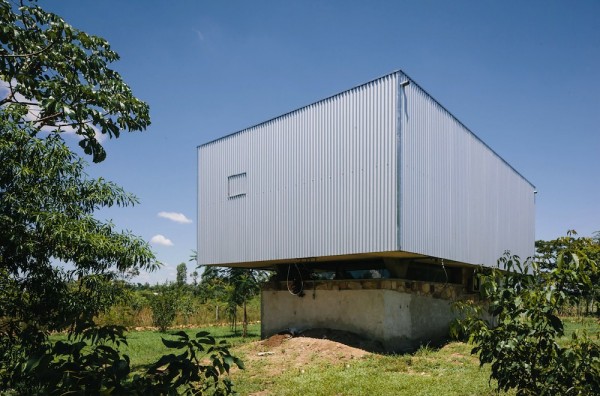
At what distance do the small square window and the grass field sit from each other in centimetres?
487

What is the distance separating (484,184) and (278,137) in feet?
23.8

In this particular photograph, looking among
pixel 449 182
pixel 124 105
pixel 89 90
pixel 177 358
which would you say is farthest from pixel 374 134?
pixel 177 358

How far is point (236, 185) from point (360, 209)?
199 inches

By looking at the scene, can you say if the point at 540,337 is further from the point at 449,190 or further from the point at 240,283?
the point at 240,283

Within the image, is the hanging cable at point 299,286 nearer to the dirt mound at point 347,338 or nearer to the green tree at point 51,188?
the dirt mound at point 347,338

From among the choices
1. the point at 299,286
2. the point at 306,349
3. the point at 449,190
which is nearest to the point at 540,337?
the point at 306,349

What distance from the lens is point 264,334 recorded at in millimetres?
17203

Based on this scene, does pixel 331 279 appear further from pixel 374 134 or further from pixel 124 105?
pixel 124 105

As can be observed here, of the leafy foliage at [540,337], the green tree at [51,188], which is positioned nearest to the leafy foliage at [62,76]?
the green tree at [51,188]

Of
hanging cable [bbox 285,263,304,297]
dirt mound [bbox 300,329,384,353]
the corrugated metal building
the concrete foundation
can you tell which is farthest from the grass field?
the corrugated metal building

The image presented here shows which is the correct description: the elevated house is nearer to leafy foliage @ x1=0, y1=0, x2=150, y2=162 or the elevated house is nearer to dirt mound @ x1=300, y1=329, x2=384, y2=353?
dirt mound @ x1=300, y1=329, x2=384, y2=353

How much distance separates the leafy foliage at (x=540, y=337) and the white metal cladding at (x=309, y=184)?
7291mm

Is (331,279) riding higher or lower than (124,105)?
lower

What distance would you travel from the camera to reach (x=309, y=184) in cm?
1402
